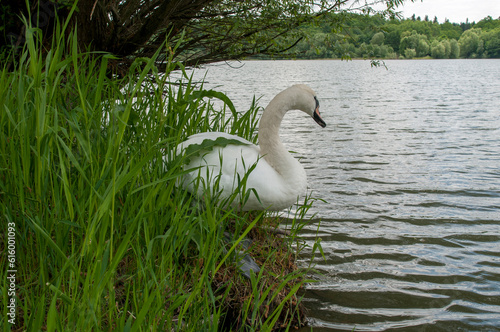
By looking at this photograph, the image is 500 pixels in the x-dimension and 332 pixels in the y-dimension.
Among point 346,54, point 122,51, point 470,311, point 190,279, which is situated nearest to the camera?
point 190,279

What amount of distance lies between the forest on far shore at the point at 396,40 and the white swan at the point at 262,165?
2053 millimetres

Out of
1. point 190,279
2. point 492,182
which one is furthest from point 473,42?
point 190,279

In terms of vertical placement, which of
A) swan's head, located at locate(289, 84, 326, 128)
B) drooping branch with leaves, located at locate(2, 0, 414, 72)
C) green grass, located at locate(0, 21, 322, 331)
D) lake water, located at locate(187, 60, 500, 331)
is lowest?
lake water, located at locate(187, 60, 500, 331)

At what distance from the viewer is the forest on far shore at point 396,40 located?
5.56m

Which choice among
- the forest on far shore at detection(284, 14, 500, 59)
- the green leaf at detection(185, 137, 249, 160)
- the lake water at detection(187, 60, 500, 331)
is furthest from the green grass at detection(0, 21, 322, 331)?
the forest on far shore at detection(284, 14, 500, 59)

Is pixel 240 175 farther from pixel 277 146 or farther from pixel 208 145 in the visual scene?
pixel 277 146

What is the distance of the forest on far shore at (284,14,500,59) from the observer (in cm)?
→ 556

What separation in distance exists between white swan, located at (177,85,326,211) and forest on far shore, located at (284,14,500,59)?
6.74 ft

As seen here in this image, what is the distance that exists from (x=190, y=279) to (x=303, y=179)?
4.35 ft

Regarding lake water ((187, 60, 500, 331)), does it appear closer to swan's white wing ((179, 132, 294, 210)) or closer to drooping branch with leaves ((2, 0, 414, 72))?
swan's white wing ((179, 132, 294, 210))

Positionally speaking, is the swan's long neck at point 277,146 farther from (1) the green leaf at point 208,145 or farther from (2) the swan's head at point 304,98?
(1) the green leaf at point 208,145

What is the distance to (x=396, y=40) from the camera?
93.0 feet

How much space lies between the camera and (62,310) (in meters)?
1.95

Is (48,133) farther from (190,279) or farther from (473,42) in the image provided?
(473,42)
